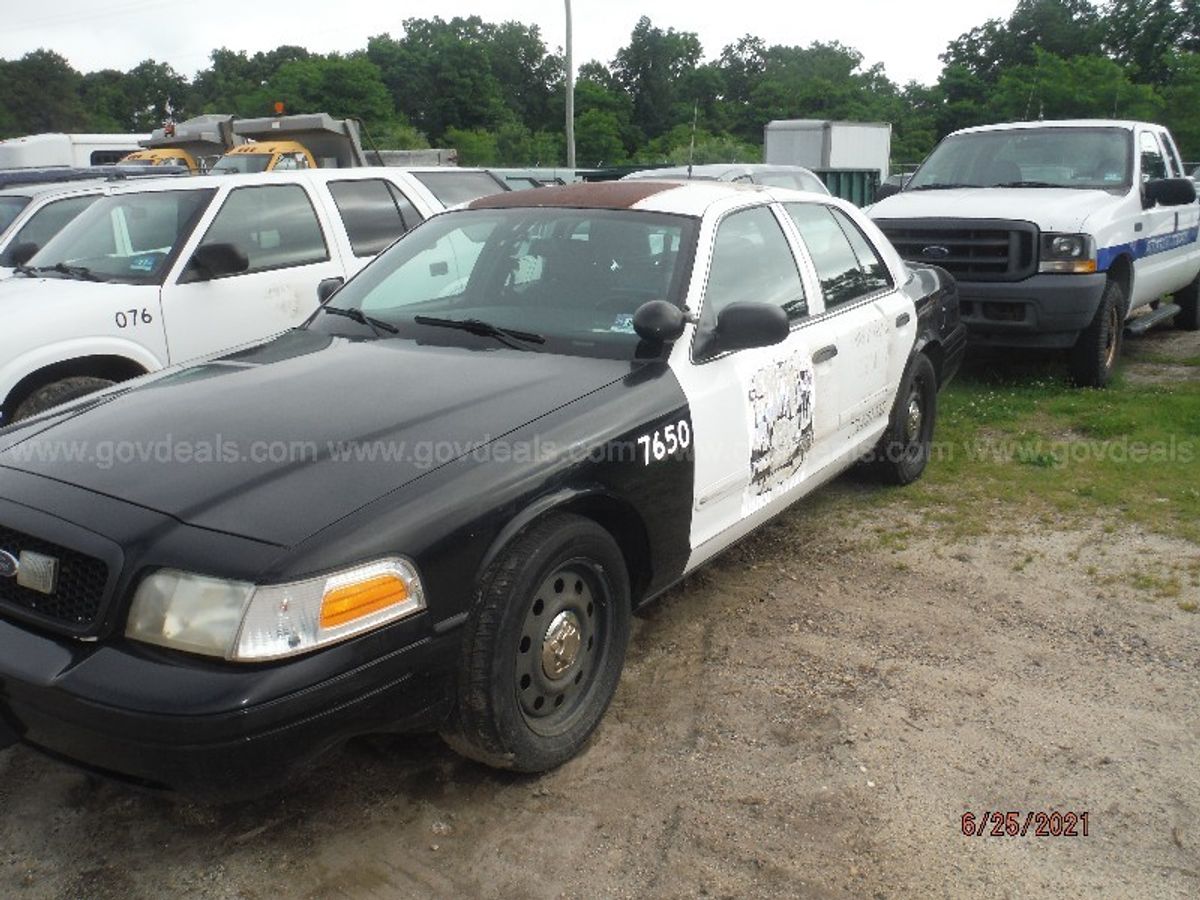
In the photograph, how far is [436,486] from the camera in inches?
104

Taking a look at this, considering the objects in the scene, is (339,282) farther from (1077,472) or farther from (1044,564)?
(1077,472)

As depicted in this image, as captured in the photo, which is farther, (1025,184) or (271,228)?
(1025,184)

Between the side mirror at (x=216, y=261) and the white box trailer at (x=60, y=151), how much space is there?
16.6 m

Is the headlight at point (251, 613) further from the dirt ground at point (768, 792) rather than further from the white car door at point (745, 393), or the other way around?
the white car door at point (745, 393)

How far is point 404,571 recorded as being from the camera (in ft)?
8.21

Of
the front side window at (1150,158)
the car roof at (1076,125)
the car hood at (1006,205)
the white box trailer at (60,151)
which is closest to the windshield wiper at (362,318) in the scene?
the car hood at (1006,205)

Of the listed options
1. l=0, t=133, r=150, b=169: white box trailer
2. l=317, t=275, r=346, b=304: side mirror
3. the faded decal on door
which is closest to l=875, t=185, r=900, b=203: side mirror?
the faded decal on door

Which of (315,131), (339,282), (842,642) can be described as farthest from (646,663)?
(315,131)

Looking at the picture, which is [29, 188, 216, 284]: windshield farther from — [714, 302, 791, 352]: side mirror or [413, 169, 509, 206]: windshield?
[714, 302, 791, 352]: side mirror

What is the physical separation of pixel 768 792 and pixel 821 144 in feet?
68.9

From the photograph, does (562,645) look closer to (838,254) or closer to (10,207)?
(838,254)

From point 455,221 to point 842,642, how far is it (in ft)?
7.63

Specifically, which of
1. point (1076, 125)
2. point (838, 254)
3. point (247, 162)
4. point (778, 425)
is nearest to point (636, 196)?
point (778, 425)

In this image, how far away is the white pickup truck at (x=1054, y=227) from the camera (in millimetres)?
7363
